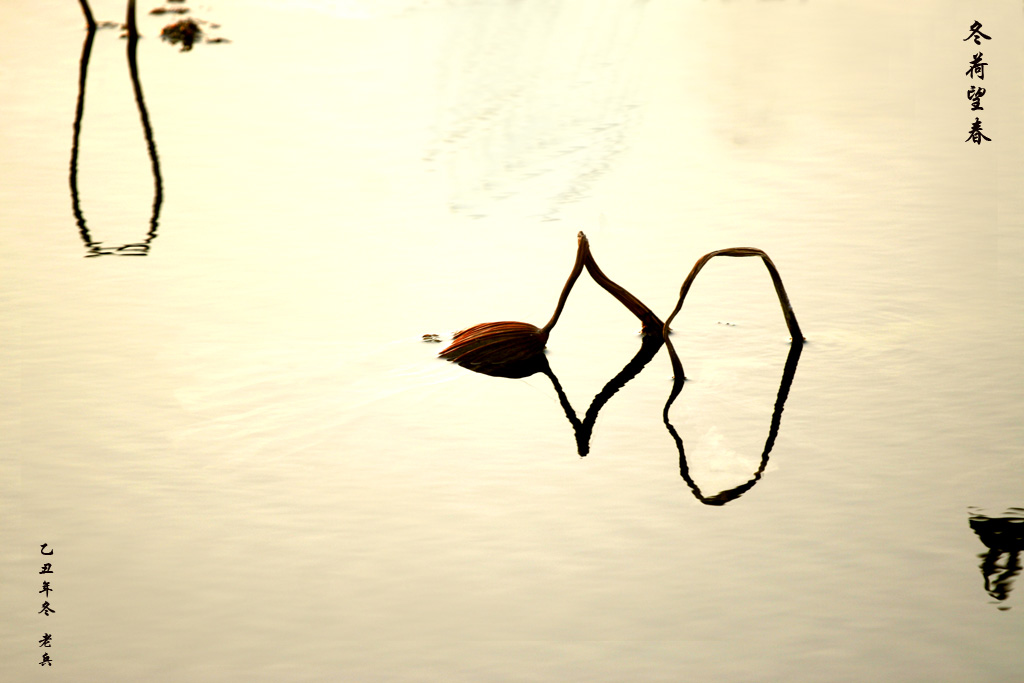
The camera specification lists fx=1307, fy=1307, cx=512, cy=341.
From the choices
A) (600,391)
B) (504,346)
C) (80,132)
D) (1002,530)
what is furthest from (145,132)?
(1002,530)

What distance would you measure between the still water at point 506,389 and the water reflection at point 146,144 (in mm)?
55

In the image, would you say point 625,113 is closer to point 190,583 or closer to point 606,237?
point 606,237

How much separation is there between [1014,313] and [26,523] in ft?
18.6

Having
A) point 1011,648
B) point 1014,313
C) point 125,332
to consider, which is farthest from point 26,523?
point 1014,313

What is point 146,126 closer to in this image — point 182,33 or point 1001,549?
point 182,33

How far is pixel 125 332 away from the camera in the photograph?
7711 millimetres

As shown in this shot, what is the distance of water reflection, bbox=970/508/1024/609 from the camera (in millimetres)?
4883

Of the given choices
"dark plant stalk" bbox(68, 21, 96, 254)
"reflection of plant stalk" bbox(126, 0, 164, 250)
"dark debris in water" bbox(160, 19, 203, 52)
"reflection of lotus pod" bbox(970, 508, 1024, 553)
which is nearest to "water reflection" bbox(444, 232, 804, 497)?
"reflection of lotus pod" bbox(970, 508, 1024, 553)

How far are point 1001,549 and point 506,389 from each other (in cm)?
269

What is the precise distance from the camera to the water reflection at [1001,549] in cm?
488

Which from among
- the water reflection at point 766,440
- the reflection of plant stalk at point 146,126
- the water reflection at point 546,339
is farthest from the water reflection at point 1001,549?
the reflection of plant stalk at point 146,126

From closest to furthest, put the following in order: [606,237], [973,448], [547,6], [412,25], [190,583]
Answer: [190,583] < [973,448] < [606,237] < [412,25] < [547,6]

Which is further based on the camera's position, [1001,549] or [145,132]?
[145,132]

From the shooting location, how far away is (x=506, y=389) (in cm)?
689
